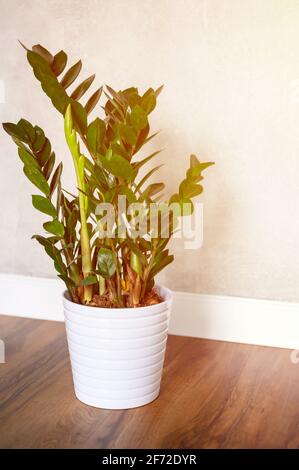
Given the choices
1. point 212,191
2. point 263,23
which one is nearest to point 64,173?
point 212,191

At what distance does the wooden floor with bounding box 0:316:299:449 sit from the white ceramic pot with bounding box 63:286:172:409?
0.04m

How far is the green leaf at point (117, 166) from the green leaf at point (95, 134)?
0.22 feet

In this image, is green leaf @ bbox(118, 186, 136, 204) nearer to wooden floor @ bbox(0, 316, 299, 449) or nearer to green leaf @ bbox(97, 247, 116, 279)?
green leaf @ bbox(97, 247, 116, 279)

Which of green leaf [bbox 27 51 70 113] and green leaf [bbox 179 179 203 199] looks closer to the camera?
green leaf [bbox 27 51 70 113]

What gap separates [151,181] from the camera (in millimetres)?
2033

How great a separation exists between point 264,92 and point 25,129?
83cm

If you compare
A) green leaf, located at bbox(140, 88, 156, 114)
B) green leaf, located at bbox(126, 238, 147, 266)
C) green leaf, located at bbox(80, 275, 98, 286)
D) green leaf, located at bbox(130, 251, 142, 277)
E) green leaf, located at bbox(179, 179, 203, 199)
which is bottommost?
green leaf, located at bbox(80, 275, 98, 286)

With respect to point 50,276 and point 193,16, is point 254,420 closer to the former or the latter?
point 50,276

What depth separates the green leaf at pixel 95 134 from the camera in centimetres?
137

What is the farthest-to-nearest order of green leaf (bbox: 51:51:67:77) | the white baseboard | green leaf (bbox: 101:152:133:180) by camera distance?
1. the white baseboard
2. green leaf (bbox: 51:51:67:77)
3. green leaf (bbox: 101:152:133:180)

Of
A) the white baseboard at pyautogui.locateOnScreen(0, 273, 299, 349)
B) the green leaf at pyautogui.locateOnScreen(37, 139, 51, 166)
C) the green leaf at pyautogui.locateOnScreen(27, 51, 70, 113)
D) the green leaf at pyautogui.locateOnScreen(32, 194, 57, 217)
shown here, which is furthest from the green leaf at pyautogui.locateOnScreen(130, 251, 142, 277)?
the white baseboard at pyautogui.locateOnScreen(0, 273, 299, 349)

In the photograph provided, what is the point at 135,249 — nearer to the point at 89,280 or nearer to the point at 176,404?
the point at 89,280

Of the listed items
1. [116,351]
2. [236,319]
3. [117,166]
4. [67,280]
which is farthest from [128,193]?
[236,319]

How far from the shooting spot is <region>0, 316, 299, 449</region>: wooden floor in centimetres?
135
